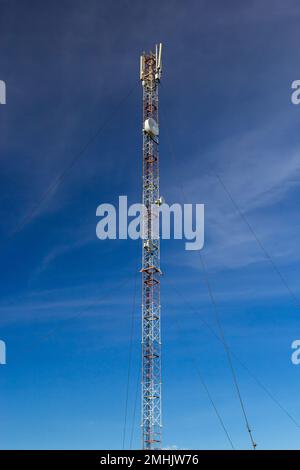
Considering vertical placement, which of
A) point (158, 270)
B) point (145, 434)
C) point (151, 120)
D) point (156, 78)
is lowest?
point (145, 434)

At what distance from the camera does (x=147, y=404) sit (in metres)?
91.1

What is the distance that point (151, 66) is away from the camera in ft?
349

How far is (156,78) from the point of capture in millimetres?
105500

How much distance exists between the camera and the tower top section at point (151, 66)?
347 ft

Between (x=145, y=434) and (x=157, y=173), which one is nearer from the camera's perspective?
(x=145, y=434)

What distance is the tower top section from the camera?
106m
